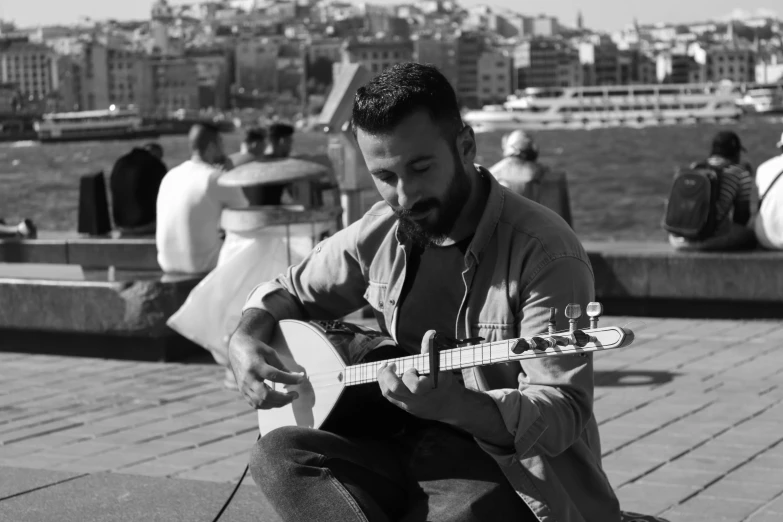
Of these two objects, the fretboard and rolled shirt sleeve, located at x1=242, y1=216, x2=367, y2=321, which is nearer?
the fretboard

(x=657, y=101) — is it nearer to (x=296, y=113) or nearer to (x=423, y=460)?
(x=296, y=113)

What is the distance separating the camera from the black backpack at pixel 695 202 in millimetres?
8656

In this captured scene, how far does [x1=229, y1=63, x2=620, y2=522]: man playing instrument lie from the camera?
286cm

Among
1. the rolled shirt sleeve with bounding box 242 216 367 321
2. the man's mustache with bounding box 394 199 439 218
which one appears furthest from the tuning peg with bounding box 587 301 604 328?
the rolled shirt sleeve with bounding box 242 216 367 321

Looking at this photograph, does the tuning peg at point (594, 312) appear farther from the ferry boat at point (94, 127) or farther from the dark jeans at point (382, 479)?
the ferry boat at point (94, 127)

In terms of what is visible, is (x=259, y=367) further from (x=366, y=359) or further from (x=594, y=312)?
(x=594, y=312)

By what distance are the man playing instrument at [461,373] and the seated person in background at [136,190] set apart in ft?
26.6

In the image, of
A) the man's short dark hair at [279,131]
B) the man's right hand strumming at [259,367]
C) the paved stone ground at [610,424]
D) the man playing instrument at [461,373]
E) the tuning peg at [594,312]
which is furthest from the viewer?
the man's short dark hair at [279,131]

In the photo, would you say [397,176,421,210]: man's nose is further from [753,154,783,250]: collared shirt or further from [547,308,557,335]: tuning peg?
[753,154,783,250]: collared shirt

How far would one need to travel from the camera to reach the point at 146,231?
447 inches

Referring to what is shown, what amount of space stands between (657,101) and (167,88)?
220 feet

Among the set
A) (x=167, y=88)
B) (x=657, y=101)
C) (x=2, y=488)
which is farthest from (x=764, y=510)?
(x=167, y=88)

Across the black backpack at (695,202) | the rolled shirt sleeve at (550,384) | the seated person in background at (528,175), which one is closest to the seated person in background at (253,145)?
the seated person in background at (528,175)

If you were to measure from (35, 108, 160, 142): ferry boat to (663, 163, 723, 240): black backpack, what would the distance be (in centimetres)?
10777
